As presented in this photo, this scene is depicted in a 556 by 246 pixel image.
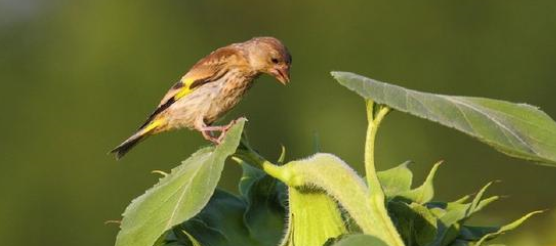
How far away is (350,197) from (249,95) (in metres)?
6.50

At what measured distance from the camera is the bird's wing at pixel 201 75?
129 inches

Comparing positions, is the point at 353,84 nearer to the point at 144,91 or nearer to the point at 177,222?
the point at 177,222

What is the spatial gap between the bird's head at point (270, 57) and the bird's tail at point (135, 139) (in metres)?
0.28

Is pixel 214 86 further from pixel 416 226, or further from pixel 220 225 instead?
pixel 416 226

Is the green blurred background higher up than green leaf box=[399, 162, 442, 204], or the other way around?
green leaf box=[399, 162, 442, 204]

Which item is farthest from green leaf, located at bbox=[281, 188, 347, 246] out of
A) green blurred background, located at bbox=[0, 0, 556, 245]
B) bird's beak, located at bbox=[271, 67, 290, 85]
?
green blurred background, located at bbox=[0, 0, 556, 245]

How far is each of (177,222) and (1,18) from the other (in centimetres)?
1090

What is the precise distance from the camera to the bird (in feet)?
10.2

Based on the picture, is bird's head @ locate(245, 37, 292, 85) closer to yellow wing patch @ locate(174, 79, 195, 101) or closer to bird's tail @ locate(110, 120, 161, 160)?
yellow wing patch @ locate(174, 79, 195, 101)

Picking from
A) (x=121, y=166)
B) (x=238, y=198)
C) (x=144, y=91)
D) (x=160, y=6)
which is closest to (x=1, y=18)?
(x=160, y=6)

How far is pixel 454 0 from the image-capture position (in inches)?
421

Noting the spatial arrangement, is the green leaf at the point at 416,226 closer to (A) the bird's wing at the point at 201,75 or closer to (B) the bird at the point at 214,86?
(B) the bird at the point at 214,86

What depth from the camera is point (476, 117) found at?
107 cm

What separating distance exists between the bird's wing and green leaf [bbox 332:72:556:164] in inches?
84.1
